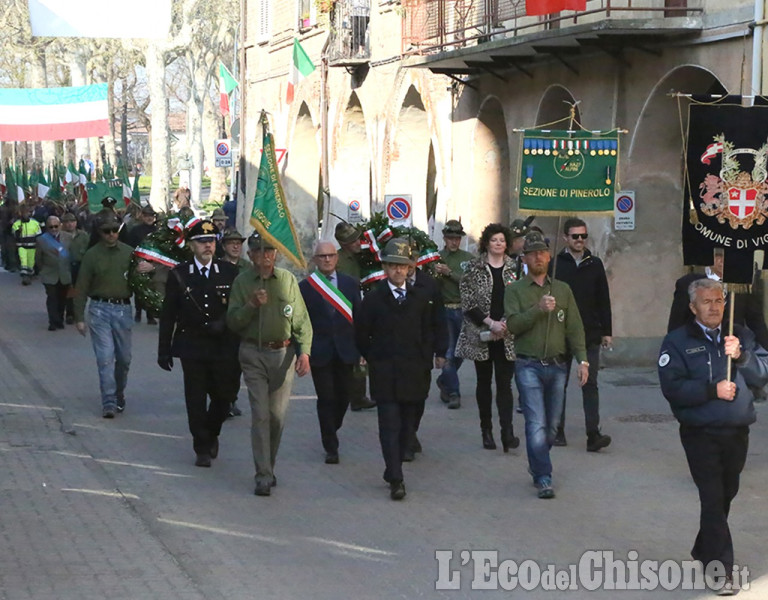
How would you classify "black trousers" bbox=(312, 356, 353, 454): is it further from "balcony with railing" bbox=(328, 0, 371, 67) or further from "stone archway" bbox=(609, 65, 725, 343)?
"balcony with railing" bbox=(328, 0, 371, 67)

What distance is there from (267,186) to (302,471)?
2233 mm

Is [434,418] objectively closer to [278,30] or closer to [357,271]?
[357,271]

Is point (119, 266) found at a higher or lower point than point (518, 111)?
lower

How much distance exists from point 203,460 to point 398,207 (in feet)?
34.9

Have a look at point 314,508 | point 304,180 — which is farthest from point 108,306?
point 304,180

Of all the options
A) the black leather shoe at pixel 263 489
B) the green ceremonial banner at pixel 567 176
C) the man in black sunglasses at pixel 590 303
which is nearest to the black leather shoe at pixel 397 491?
the black leather shoe at pixel 263 489

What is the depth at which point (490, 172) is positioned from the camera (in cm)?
2350

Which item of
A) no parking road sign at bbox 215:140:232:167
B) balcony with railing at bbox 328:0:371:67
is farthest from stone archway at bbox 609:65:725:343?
no parking road sign at bbox 215:140:232:167

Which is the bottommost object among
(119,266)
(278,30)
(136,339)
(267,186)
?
(136,339)

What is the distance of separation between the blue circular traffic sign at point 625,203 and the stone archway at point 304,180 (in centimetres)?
1652

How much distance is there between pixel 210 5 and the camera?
5934 centimetres

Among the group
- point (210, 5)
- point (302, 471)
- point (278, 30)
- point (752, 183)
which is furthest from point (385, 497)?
point (210, 5)

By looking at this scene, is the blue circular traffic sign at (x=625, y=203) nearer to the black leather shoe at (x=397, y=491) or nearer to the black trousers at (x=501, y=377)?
the black trousers at (x=501, y=377)

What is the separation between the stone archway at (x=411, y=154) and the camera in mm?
26641
